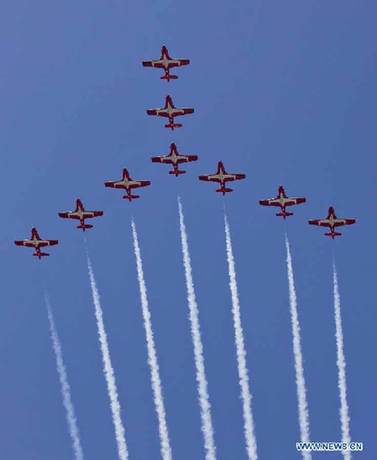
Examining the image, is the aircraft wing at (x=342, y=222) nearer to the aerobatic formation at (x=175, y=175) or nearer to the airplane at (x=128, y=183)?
the aerobatic formation at (x=175, y=175)

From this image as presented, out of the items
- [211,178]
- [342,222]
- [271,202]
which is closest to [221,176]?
[211,178]

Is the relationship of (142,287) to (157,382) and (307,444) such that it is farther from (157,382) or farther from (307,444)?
(307,444)

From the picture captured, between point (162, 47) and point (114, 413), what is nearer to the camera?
point (114, 413)

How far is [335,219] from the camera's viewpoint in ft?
486

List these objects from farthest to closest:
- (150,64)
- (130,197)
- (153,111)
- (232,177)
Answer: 1. (150,64)
2. (153,111)
3. (232,177)
4. (130,197)

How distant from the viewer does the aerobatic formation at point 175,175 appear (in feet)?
487

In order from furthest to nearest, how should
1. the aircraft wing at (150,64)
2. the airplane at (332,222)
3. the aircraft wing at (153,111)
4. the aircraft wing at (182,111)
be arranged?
the aircraft wing at (182,111) < the aircraft wing at (150,64) < the aircraft wing at (153,111) < the airplane at (332,222)

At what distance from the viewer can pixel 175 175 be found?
150125 millimetres

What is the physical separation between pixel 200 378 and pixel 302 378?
43.1 ft

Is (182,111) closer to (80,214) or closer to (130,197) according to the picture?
(130,197)

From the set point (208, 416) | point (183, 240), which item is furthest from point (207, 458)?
point (183, 240)

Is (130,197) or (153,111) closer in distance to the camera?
(130,197)

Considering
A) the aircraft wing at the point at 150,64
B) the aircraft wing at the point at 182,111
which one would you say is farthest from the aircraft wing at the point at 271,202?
the aircraft wing at the point at 150,64

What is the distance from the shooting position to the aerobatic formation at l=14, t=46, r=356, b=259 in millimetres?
148500
